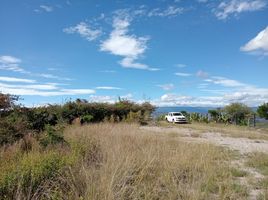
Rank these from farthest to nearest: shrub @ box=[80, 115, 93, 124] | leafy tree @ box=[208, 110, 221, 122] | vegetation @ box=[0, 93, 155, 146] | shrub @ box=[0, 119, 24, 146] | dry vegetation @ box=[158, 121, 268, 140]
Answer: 1. leafy tree @ box=[208, 110, 221, 122]
2. shrub @ box=[80, 115, 93, 124]
3. dry vegetation @ box=[158, 121, 268, 140]
4. vegetation @ box=[0, 93, 155, 146]
5. shrub @ box=[0, 119, 24, 146]

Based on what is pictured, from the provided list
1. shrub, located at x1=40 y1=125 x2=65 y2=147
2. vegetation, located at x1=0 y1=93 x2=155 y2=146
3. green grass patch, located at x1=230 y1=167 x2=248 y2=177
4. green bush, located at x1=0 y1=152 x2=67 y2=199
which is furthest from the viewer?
vegetation, located at x1=0 y1=93 x2=155 y2=146

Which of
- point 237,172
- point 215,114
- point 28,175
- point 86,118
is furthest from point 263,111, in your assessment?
point 28,175

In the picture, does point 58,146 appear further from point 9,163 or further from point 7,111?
point 7,111

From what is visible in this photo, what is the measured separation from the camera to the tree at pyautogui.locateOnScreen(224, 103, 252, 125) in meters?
40.7

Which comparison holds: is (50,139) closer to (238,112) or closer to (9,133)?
(9,133)

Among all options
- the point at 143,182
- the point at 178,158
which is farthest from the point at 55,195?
the point at 178,158

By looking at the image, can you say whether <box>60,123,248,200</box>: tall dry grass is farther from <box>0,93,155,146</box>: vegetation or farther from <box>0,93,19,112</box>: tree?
<box>0,93,19,112</box>: tree

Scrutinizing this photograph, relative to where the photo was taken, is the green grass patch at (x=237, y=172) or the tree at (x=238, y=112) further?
the tree at (x=238, y=112)

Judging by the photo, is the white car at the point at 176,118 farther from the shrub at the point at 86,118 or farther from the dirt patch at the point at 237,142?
the dirt patch at the point at 237,142

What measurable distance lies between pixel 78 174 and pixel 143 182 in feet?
3.99

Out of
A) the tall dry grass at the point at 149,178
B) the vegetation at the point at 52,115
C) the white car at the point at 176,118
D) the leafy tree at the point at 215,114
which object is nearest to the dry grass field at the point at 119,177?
the tall dry grass at the point at 149,178

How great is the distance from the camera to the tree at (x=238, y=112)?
40725mm

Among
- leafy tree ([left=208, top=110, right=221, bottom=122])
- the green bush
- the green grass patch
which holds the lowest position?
the green grass patch

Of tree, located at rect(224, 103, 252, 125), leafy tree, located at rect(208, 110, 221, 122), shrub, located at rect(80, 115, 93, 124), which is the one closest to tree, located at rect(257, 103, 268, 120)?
tree, located at rect(224, 103, 252, 125)
